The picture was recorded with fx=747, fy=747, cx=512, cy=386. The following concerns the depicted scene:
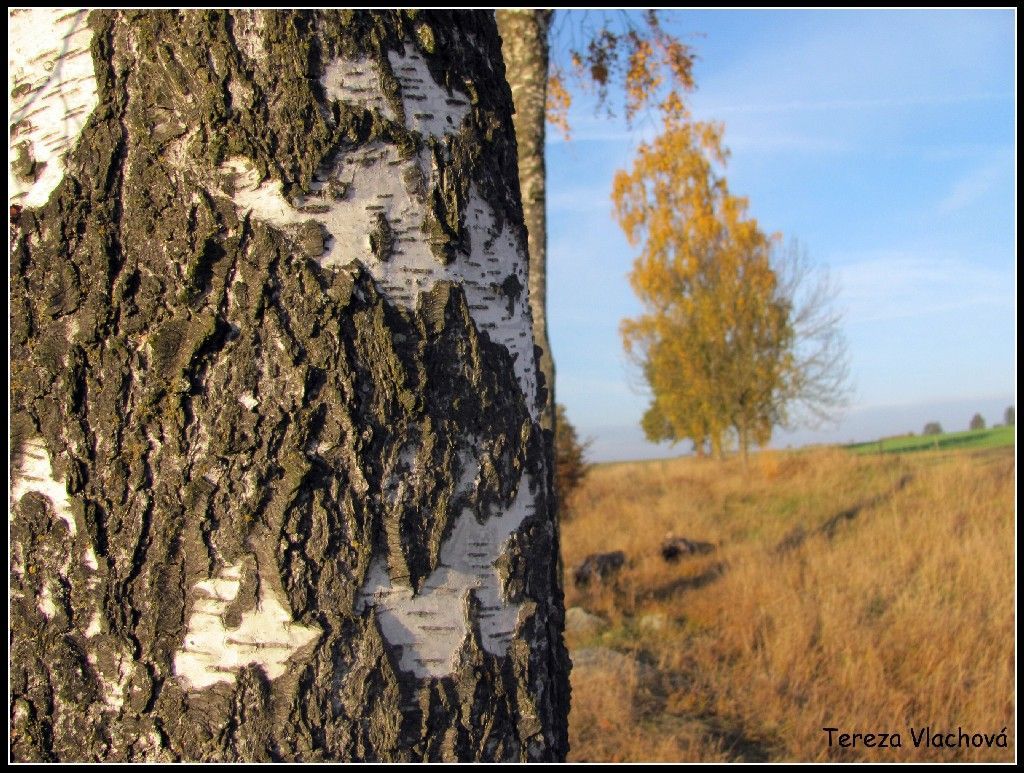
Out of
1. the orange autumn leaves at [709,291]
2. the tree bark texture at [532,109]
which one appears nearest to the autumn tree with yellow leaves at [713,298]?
the orange autumn leaves at [709,291]

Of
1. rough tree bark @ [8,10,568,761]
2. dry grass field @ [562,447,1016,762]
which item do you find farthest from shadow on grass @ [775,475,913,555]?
rough tree bark @ [8,10,568,761]

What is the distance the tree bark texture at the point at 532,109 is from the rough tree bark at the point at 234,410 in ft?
11.4

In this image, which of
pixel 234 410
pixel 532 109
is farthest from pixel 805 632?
pixel 234 410

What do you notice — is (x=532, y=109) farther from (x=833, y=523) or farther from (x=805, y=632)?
(x=833, y=523)

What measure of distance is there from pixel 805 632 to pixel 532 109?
3560 mm

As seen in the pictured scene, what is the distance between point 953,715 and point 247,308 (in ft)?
12.1

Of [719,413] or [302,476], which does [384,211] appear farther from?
[719,413]

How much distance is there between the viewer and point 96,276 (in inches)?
40.7

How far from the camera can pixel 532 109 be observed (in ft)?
15.7

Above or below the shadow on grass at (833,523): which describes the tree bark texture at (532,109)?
above

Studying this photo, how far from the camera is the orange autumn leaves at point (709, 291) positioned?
14.9 m

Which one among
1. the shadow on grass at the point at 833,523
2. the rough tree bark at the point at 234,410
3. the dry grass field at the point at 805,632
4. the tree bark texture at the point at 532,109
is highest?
the tree bark texture at the point at 532,109

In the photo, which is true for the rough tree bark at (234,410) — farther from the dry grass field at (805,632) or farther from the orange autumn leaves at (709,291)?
the orange autumn leaves at (709,291)

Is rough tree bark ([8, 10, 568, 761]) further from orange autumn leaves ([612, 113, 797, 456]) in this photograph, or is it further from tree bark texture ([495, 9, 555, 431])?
orange autumn leaves ([612, 113, 797, 456])
